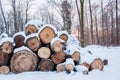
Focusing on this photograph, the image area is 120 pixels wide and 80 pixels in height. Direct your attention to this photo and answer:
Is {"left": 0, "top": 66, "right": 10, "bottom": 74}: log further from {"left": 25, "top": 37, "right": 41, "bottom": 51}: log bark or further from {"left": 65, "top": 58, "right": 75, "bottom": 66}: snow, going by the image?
{"left": 65, "top": 58, "right": 75, "bottom": 66}: snow

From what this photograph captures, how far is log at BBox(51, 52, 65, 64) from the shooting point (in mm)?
8680

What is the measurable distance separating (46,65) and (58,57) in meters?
0.51

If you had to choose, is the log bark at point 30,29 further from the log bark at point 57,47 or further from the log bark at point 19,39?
the log bark at point 57,47

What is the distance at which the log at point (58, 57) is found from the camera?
28.5 feet

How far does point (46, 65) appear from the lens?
876 centimetres

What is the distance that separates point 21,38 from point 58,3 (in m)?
25.1

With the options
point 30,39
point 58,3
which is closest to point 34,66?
point 30,39

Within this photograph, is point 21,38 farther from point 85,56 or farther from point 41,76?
point 85,56

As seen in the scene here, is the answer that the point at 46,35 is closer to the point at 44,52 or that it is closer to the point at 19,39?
the point at 44,52

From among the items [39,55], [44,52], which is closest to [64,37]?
[44,52]

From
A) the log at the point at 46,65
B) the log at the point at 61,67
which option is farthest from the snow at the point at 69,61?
the log at the point at 46,65

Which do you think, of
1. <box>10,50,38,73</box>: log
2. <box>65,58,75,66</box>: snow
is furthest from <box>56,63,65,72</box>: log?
<box>10,50,38,73</box>: log

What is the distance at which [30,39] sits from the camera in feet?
29.0

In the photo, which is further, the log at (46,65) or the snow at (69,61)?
the log at (46,65)
